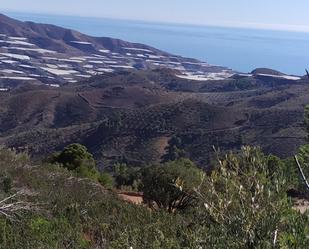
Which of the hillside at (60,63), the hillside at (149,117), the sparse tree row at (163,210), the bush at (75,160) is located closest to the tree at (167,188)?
the sparse tree row at (163,210)

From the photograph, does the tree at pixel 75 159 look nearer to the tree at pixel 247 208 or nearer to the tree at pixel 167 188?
the tree at pixel 167 188

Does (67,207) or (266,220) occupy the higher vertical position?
(266,220)

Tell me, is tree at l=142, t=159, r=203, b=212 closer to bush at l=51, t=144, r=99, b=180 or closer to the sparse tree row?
the sparse tree row

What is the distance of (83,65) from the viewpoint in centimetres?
16312

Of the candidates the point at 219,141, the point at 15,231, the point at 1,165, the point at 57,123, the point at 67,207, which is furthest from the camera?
the point at 57,123

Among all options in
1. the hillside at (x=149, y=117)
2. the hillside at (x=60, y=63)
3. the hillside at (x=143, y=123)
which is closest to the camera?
the hillside at (x=143, y=123)

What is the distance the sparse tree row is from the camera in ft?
15.5

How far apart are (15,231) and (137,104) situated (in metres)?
74.8

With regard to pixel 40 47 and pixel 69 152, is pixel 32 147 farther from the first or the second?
pixel 40 47

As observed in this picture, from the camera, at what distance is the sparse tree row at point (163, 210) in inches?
186

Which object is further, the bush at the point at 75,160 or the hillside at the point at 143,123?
the hillside at the point at 143,123

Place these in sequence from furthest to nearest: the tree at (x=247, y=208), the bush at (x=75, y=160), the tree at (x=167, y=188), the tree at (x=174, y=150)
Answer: the tree at (x=174, y=150) < the bush at (x=75, y=160) < the tree at (x=167, y=188) < the tree at (x=247, y=208)

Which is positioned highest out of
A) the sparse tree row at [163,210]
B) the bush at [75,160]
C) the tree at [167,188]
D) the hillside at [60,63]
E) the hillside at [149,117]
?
the sparse tree row at [163,210]

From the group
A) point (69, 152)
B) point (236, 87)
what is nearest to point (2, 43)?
point (236, 87)
